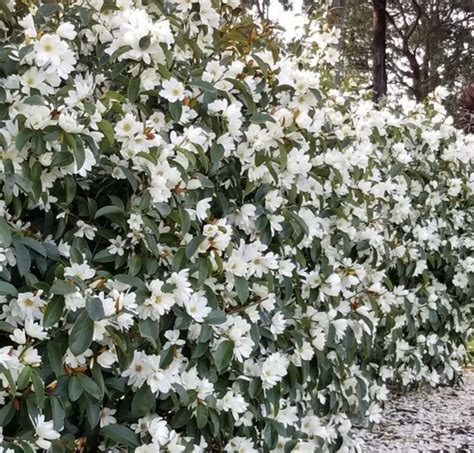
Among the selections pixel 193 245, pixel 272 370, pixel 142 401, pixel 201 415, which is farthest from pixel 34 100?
pixel 272 370

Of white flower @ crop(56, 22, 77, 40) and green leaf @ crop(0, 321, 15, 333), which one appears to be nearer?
green leaf @ crop(0, 321, 15, 333)

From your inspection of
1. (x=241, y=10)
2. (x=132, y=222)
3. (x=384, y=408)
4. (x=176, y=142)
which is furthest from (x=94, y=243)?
(x=384, y=408)

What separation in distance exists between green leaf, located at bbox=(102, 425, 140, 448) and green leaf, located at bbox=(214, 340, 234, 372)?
0.27 metres

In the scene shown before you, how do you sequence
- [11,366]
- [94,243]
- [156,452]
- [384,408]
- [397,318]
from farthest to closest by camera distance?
[384,408] < [397,318] < [94,243] < [156,452] < [11,366]

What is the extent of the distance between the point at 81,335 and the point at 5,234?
0.26 meters

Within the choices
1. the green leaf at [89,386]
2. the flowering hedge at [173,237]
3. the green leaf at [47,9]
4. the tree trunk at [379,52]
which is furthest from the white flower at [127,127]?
the tree trunk at [379,52]

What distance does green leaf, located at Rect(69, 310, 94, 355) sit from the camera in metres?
1.26

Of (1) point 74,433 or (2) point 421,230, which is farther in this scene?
(2) point 421,230

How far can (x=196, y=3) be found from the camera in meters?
1.76

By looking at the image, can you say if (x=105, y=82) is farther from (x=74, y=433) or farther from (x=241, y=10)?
(x=74, y=433)

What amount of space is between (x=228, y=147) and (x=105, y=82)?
1.25 feet

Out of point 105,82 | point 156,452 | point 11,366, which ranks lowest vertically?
point 156,452

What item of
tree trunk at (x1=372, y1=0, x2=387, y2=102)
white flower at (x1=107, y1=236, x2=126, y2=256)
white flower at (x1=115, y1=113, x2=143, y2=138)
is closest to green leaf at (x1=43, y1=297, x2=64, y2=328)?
white flower at (x1=107, y1=236, x2=126, y2=256)

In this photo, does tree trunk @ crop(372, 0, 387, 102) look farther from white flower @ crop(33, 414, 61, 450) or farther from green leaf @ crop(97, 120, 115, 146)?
white flower @ crop(33, 414, 61, 450)
